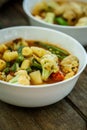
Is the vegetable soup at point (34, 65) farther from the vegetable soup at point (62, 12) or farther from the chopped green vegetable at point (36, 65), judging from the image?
the vegetable soup at point (62, 12)

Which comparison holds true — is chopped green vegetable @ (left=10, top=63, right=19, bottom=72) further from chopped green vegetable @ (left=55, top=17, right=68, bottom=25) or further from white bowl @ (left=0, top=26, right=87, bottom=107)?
chopped green vegetable @ (left=55, top=17, right=68, bottom=25)

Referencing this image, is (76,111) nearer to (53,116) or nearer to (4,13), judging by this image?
(53,116)

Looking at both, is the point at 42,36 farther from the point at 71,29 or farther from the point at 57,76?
the point at 57,76

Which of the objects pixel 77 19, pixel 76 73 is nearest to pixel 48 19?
pixel 77 19

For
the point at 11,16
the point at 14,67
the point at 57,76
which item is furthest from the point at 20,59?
the point at 11,16

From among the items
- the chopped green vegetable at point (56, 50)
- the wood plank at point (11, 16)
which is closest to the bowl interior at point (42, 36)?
the chopped green vegetable at point (56, 50)

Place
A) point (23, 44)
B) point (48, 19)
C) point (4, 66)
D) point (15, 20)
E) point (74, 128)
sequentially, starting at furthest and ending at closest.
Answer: point (15, 20) → point (48, 19) → point (23, 44) → point (4, 66) → point (74, 128)

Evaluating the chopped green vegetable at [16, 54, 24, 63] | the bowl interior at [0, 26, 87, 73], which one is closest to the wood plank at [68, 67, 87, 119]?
the bowl interior at [0, 26, 87, 73]
